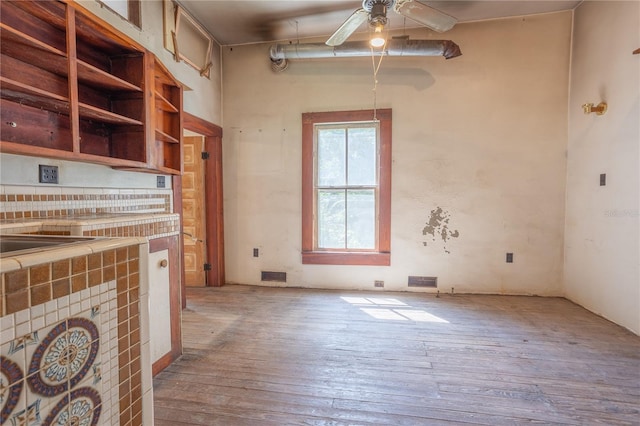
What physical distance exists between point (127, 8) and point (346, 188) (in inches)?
105

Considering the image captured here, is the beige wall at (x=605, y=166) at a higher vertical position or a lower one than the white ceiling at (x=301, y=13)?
lower

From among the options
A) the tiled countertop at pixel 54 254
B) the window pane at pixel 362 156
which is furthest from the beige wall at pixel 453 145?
the tiled countertop at pixel 54 254

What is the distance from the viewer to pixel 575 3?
3.17 meters

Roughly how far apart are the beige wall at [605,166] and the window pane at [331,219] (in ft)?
8.36

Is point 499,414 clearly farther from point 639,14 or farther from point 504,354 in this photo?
point 639,14

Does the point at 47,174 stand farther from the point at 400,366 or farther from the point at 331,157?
the point at 331,157

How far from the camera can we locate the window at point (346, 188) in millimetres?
3658

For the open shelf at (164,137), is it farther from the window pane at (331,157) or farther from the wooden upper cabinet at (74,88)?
the window pane at (331,157)

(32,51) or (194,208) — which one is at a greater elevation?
(32,51)

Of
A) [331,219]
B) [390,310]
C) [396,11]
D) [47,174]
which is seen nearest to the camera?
[47,174]

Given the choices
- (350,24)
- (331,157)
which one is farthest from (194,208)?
(350,24)

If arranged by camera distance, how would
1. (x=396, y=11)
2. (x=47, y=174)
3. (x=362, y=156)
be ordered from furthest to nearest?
1. (x=362, y=156)
2. (x=396, y=11)
3. (x=47, y=174)

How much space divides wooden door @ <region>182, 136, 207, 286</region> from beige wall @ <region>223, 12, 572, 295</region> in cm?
58

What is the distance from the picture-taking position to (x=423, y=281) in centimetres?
363
